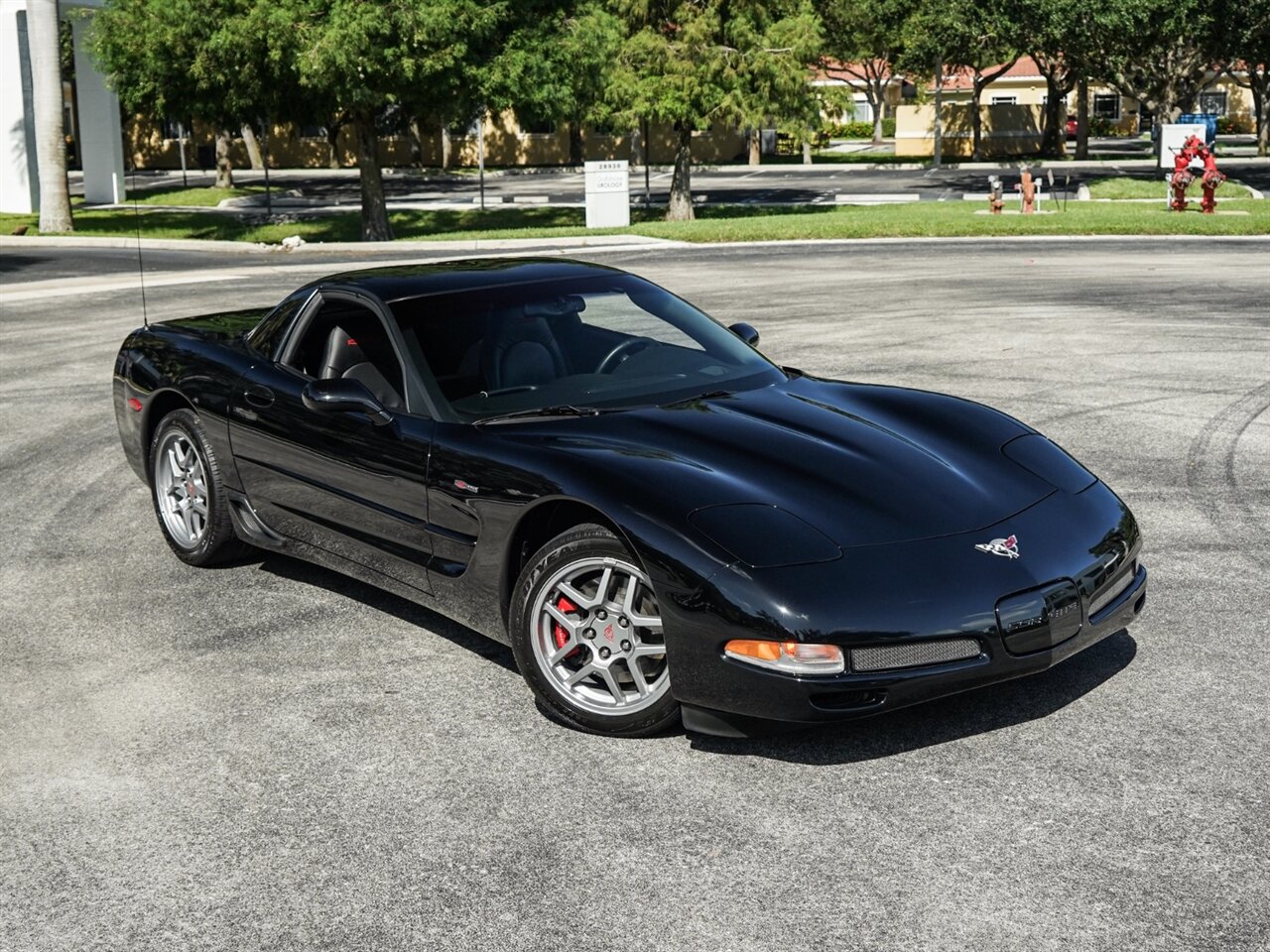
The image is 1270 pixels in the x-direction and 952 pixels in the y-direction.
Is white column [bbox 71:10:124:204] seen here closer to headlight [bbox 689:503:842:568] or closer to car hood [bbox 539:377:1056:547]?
car hood [bbox 539:377:1056:547]

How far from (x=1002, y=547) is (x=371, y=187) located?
30033 mm

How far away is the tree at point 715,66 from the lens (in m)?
33.6

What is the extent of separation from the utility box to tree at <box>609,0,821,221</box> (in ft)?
5.35

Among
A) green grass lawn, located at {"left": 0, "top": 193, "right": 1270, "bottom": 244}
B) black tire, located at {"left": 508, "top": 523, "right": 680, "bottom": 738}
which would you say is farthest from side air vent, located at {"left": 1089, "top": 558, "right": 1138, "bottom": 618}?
green grass lawn, located at {"left": 0, "top": 193, "right": 1270, "bottom": 244}

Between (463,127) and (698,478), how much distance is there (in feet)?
94.3

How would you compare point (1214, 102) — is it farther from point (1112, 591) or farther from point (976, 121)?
point (1112, 591)

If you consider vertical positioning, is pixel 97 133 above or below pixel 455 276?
above

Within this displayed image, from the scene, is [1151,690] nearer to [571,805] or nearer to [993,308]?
[571,805]

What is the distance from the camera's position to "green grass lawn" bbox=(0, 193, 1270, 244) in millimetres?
27141

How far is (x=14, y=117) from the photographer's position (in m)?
41.9

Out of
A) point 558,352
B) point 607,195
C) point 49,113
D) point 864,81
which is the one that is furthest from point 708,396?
point 864,81

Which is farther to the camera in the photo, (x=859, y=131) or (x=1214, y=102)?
(x=1214, y=102)

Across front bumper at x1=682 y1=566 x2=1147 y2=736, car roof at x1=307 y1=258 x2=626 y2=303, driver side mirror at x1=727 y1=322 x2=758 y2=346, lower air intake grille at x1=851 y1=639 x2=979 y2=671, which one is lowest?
front bumper at x1=682 y1=566 x2=1147 y2=736

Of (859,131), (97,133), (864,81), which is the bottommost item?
(97,133)
